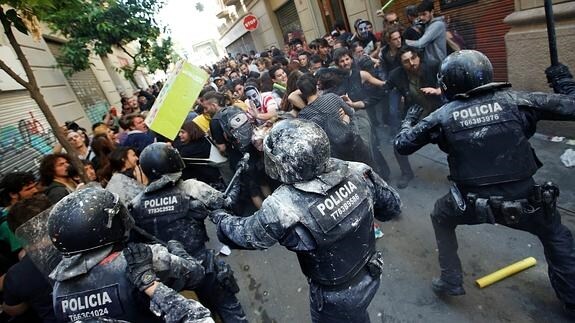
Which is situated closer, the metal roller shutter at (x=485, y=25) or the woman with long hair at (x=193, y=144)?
the woman with long hair at (x=193, y=144)

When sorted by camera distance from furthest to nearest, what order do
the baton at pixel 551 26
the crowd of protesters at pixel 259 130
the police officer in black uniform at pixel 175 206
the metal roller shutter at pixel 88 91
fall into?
the metal roller shutter at pixel 88 91 → the crowd of protesters at pixel 259 130 → the police officer in black uniform at pixel 175 206 → the baton at pixel 551 26

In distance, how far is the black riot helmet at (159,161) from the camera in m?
2.37

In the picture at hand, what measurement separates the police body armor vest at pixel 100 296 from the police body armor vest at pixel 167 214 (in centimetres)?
87

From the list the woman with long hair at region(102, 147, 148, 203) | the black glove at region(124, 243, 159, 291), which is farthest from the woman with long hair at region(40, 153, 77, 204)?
the black glove at region(124, 243, 159, 291)

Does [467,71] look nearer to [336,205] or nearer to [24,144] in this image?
[336,205]

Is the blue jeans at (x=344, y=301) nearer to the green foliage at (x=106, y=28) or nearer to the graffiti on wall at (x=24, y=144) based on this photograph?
the graffiti on wall at (x=24, y=144)

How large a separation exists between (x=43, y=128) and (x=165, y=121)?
5655 millimetres

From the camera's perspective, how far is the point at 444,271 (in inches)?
97.9

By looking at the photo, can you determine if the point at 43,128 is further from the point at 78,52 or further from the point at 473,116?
the point at 473,116

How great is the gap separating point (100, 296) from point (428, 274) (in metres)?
2.54

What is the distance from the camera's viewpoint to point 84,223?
1.47m

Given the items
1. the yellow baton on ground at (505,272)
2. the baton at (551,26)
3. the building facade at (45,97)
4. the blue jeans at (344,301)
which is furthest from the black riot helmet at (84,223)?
the building facade at (45,97)

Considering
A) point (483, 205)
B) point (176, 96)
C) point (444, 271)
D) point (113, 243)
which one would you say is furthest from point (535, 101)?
point (176, 96)

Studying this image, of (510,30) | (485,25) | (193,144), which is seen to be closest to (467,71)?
(193,144)
